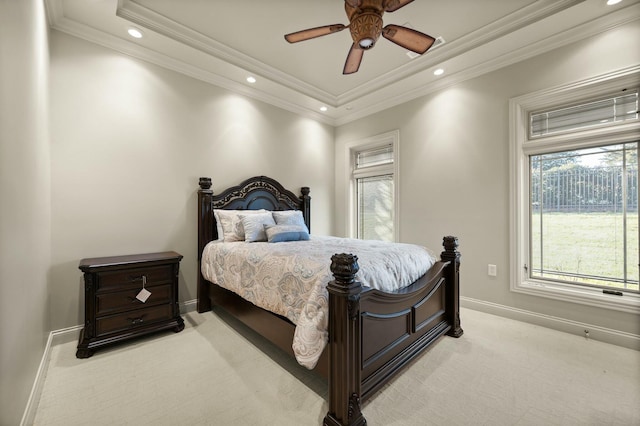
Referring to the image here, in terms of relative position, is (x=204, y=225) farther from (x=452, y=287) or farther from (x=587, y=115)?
(x=587, y=115)

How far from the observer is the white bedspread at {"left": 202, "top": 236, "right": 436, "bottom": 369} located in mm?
1488

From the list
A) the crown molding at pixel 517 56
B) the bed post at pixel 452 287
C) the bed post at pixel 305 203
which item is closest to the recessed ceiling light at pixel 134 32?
the bed post at pixel 305 203

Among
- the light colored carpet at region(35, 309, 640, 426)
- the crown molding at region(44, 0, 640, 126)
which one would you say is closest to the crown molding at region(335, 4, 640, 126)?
the crown molding at region(44, 0, 640, 126)

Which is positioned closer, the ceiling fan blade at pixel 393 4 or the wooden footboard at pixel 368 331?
the wooden footboard at pixel 368 331

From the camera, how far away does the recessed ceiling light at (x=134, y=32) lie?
257 centimetres

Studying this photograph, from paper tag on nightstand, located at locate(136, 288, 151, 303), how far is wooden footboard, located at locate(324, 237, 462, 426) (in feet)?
6.09

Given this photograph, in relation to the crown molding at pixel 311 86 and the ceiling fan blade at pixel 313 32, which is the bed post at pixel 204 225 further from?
the ceiling fan blade at pixel 313 32

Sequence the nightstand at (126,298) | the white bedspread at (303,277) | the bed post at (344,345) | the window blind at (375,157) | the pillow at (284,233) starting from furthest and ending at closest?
the window blind at (375,157), the pillow at (284,233), the nightstand at (126,298), the white bedspread at (303,277), the bed post at (344,345)

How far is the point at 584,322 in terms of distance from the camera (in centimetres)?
245

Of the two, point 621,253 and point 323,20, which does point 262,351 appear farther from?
point 621,253

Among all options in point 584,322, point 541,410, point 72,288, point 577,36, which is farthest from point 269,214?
point 577,36

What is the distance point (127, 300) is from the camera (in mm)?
2318

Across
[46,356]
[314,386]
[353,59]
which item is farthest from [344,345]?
[46,356]

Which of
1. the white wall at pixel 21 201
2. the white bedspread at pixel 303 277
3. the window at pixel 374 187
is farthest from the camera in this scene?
the window at pixel 374 187
